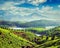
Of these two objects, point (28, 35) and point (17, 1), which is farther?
point (28, 35)

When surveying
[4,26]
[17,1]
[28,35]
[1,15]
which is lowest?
[28,35]

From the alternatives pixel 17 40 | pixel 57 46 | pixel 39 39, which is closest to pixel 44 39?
pixel 39 39

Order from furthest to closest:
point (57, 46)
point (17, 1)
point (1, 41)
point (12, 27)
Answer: point (12, 27) → point (17, 1) → point (1, 41) → point (57, 46)

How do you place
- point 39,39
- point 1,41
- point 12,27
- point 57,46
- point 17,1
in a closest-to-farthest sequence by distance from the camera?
point 57,46 → point 1,41 → point 17,1 → point 39,39 → point 12,27

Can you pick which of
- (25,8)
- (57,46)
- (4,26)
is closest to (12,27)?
(4,26)

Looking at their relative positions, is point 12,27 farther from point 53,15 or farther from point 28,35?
point 53,15

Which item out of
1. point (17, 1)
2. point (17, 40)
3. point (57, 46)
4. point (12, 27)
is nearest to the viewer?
point (57, 46)

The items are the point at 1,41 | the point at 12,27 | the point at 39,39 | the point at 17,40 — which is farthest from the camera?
the point at 12,27

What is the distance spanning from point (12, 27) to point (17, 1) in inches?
411

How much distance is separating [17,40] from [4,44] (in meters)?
6.94

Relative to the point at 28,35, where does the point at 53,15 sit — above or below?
above

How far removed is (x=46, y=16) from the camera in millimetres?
50812

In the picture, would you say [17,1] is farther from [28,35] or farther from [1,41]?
[28,35]

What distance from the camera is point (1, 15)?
46.4 meters
